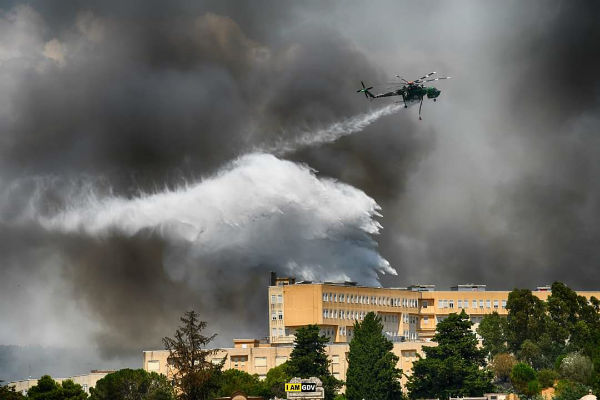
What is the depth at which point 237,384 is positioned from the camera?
13950 centimetres

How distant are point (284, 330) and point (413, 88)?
45857mm

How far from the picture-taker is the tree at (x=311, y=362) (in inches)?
5607

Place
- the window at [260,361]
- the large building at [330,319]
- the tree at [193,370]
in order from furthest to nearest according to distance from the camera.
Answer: the large building at [330,319], the window at [260,361], the tree at [193,370]

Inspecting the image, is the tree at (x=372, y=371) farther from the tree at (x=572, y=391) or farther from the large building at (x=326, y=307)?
the large building at (x=326, y=307)

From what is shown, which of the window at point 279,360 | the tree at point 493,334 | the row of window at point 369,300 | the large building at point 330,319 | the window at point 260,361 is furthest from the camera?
the row of window at point 369,300

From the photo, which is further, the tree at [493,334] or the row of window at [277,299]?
the row of window at [277,299]

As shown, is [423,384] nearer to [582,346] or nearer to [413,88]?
[582,346]

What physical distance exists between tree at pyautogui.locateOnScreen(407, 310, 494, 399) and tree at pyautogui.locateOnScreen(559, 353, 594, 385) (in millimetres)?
10269

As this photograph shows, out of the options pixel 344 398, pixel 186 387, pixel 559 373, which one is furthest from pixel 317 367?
pixel 559 373

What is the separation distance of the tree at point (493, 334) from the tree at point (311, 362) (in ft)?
118

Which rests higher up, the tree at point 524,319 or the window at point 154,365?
the tree at point 524,319

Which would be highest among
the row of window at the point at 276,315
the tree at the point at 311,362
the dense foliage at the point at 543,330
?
the row of window at the point at 276,315

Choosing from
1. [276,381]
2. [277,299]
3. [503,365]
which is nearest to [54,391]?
[276,381]

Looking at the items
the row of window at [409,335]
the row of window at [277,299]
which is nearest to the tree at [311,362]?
the row of window at [277,299]
